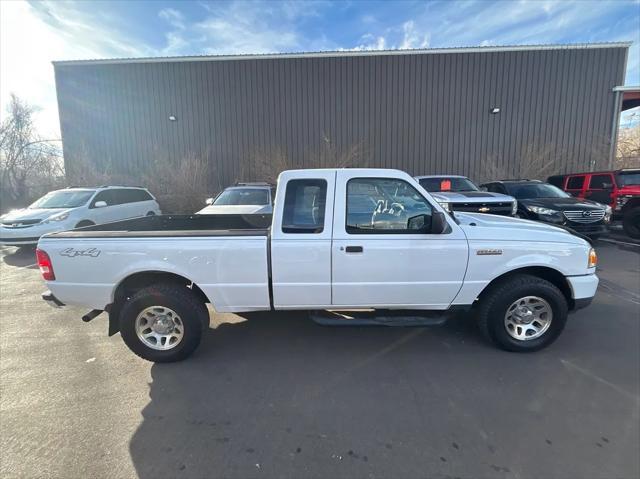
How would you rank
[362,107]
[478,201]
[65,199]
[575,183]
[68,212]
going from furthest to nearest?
[362,107]
[575,183]
[65,199]
[68,212]
[478,201]

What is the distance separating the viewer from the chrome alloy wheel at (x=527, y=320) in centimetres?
342

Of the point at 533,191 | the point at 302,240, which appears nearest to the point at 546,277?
the point at 302,240

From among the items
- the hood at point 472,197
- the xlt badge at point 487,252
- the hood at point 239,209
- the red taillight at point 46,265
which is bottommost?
the red taillight at point 46,265

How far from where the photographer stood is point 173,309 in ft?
10.6

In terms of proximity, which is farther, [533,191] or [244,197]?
[533,191]

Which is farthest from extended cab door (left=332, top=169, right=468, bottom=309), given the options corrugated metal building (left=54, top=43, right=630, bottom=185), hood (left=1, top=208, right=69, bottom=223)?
corrugated metal building (left=54, top=43, right=630, bottom=185)

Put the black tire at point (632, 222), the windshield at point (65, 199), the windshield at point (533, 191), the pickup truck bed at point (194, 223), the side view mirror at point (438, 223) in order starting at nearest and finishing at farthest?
the side view mirror at point (438, 223) < the pickup truck bed at point (194, 223) < the windshield at point (65, 199) < the black tire at point (632, 222) < the windshield at point (533, 191)

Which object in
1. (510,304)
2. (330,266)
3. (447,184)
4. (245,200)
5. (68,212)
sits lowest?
(510,304)

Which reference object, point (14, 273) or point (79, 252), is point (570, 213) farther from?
point (14, 273)

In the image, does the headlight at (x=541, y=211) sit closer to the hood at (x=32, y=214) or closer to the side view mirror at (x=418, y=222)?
the side view mirror at (x=418, y=222)

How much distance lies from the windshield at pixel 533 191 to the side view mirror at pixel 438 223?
8162 mm

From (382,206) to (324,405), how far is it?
6.26ft

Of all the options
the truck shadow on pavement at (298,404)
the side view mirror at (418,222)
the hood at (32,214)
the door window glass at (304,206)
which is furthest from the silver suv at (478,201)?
the hood at (32,214)

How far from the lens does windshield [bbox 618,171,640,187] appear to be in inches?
376
